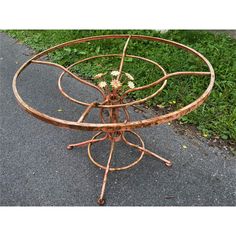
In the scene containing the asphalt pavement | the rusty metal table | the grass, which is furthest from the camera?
the grass

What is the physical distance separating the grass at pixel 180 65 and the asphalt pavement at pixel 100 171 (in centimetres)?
25

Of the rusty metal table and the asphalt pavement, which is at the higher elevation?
the rusty metal table

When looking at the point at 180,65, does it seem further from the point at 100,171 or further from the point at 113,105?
the point at 113,105

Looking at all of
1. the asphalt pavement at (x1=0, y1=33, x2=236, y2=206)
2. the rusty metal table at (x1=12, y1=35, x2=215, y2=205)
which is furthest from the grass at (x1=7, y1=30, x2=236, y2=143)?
the rusty metal table at (x1=12, y1=35, x2=215, y2=205)

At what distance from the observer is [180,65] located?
3.50 m

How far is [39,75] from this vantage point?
3.88m

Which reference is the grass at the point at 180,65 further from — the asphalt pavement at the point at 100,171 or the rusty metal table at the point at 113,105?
the rusty metal table at the point at 113,105

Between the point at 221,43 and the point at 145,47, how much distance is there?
2.95ft

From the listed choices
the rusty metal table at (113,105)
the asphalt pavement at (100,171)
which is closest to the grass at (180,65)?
the asphalt pavement at (100,171)

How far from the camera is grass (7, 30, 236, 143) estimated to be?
9.53ft

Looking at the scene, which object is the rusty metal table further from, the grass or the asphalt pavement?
the grass

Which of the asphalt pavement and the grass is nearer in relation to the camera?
the asphalt pavement

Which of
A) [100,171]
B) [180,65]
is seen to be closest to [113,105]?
[100,171]

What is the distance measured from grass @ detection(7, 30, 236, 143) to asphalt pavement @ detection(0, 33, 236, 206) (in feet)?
0.82
